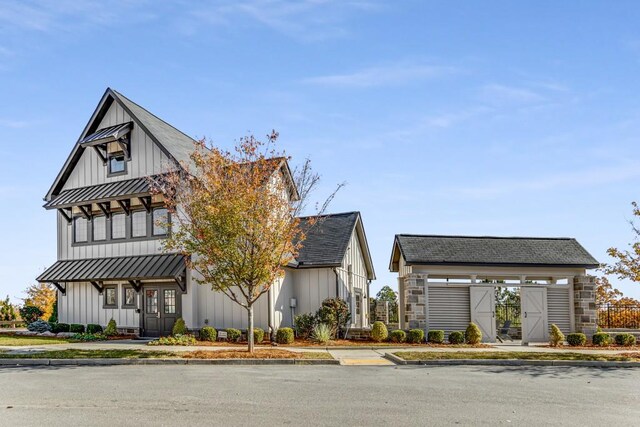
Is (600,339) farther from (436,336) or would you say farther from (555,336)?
(436,336)

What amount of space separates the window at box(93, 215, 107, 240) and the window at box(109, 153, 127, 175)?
7.08 ft

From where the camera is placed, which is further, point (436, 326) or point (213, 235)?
point (436, 326)

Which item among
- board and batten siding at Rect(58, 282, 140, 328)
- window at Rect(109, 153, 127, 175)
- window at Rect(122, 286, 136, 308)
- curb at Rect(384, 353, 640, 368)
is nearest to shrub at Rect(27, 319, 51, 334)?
board and batten siding at Rect(58, 282, 140, 328)

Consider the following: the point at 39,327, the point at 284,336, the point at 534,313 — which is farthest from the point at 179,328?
the point at 534,313

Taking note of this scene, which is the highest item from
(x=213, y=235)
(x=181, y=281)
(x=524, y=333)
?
(x=213, y=235)

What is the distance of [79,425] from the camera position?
8.88 meters

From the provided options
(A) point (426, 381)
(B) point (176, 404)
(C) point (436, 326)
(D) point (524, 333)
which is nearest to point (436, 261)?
(C) point (436, 326)

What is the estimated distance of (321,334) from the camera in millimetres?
22359

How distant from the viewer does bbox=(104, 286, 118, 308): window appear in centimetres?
2670

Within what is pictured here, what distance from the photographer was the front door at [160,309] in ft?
82.3

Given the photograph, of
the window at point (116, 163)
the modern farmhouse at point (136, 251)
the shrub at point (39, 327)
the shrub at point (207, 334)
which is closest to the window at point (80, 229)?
the modern farmhouse at point (136, 251)

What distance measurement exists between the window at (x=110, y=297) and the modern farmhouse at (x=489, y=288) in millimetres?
12642

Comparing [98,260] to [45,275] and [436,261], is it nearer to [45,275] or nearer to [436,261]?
[45,275]

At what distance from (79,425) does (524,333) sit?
64.6 feet
